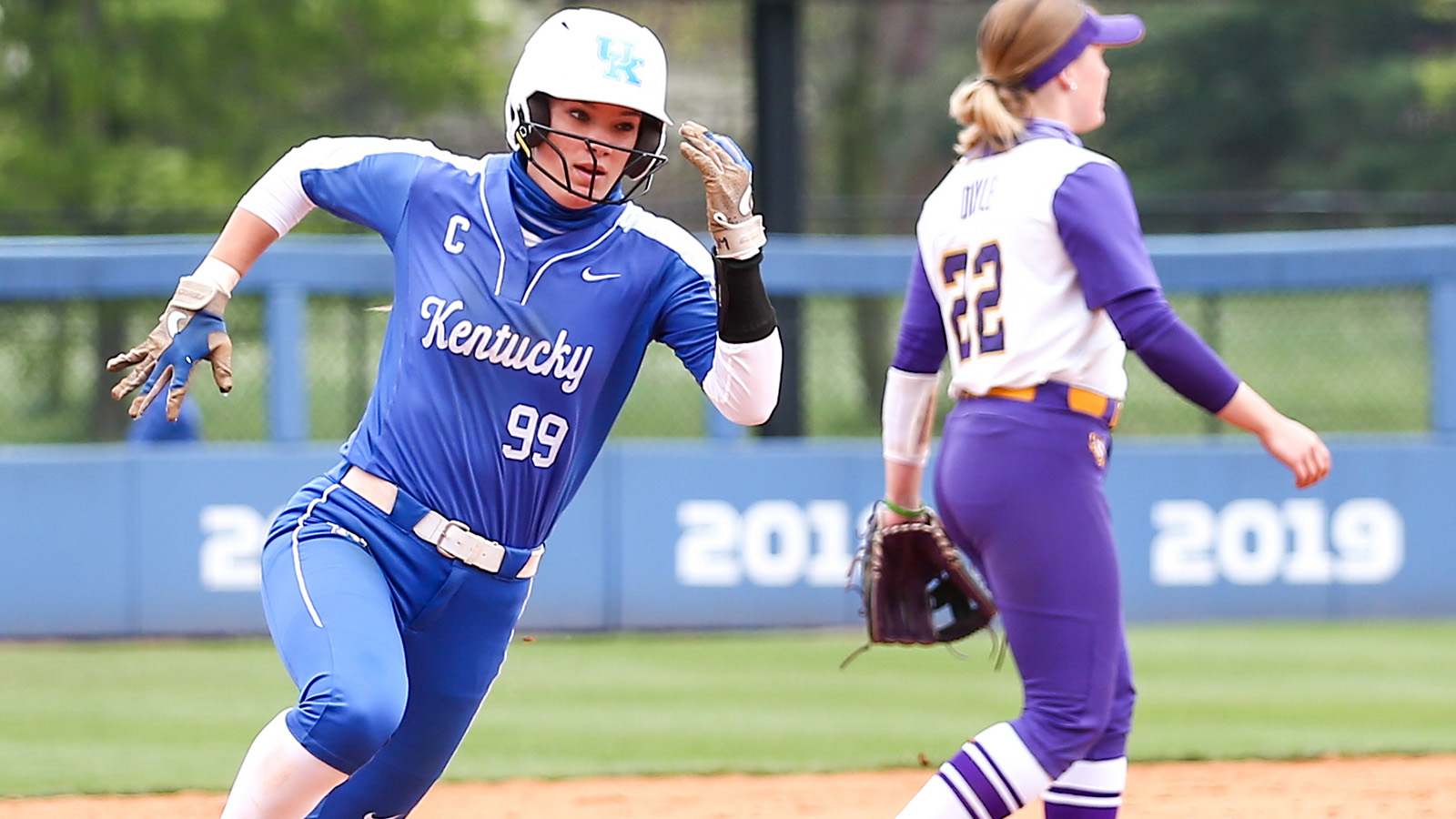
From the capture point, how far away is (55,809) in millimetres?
5719

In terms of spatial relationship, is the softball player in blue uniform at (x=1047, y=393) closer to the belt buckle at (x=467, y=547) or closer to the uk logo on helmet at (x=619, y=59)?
the uk logo on helmet at (x=619, y=59)

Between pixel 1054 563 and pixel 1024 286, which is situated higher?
pixel 1024 286

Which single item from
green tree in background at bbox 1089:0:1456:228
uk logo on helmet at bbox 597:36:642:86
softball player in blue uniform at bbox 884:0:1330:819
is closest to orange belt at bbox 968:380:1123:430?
softball player in blue uniform at bbox 884:0:1330:819

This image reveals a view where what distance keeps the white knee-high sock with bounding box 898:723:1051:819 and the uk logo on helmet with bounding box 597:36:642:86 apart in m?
1.41

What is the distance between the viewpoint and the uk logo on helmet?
3381 mm

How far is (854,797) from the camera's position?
5.90m

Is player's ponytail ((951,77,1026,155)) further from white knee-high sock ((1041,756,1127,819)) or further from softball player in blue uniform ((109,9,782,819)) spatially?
white knee-high sock ((1041,756,1127,819))

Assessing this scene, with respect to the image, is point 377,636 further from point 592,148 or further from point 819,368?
point 819,368

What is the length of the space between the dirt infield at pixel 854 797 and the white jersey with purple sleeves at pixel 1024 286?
7.76ft

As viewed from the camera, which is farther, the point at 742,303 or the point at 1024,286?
the point at 1024,286

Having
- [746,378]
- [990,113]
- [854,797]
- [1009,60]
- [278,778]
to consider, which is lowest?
[854,797]

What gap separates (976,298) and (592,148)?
2.67 feet

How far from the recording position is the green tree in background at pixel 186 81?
1880 cm

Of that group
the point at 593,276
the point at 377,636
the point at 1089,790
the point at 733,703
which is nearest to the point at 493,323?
the point at 593,276
